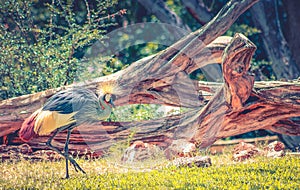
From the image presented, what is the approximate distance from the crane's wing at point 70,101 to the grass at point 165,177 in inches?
35.1

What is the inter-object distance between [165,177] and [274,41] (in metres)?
7.06

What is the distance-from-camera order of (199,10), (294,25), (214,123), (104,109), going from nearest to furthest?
(104,109) < (214,123) < (199,10) < (294,25)

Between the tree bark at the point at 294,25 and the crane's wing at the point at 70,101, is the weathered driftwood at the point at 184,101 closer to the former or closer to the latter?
the crane's wing at the point at 70,101

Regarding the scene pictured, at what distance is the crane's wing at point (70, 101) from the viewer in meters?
6.28

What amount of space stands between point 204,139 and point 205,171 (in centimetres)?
220

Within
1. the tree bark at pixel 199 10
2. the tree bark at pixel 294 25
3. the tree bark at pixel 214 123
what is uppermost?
the tree bark at pixel 199 10

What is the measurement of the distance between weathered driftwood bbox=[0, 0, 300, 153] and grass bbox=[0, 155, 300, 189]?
1159 mm

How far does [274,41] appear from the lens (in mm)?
11805

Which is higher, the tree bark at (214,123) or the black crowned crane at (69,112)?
the black crowned crane at (69,112)

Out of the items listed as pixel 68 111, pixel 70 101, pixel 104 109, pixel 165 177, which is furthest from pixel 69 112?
pixel 165 177

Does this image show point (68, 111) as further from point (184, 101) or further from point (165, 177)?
point (184, 101)

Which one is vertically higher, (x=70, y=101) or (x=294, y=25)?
(x=70, y=101)

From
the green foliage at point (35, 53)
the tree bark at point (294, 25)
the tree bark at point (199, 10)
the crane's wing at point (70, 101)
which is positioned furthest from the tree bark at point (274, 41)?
the crane's wing at point (70, 101)

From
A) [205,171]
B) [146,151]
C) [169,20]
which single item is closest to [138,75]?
[146,151]
